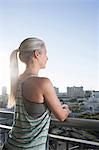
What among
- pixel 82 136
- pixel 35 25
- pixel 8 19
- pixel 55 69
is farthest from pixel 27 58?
pixel 8 19

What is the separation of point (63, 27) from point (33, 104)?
2670mm

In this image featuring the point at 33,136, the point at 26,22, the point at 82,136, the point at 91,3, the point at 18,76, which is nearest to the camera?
the point at 33,136

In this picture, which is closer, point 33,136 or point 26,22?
point 33,136

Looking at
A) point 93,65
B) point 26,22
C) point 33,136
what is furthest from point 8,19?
point 33,136

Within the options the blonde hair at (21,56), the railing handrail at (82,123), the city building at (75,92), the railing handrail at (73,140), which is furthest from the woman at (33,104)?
the city building at (75,92)

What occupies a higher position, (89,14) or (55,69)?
(89,14)

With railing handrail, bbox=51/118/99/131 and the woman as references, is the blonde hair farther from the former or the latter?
railing handrail, bbox=51/118/99/131

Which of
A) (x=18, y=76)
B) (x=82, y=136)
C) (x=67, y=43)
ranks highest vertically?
(x=67, y=43)

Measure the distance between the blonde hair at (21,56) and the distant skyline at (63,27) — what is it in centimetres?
205

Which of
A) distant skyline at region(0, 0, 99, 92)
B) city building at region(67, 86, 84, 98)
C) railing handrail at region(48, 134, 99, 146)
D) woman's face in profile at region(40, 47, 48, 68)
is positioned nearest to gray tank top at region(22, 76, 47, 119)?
woman's face in profile at region(40, 47, 48, 68)

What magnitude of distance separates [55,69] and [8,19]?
1.08 meters

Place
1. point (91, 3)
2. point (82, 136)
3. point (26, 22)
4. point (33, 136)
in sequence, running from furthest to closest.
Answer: point (26, 22)
point (91, 3)
point (82, 136)
point (33, 136)

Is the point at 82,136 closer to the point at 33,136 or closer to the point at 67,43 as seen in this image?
the point at 33,136

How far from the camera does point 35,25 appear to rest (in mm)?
3633
